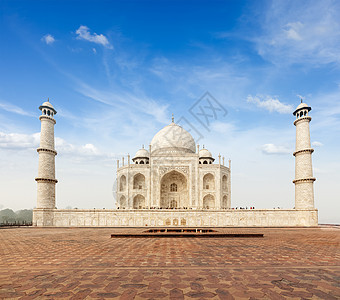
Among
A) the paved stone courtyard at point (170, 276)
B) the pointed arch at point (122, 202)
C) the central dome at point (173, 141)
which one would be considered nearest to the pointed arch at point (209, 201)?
the central dome at point (173, 141)

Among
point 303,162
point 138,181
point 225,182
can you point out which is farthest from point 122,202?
point 303,162

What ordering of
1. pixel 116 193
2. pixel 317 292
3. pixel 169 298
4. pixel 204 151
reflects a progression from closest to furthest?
1. pixel 169 298
2. pixel 317 292
3. pixel 116 193
4. pixel 204 151

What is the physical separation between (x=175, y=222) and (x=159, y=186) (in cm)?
858

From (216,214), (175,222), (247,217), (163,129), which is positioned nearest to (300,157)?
(247,217)

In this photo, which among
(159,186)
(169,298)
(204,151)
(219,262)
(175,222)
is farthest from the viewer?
(204,151)

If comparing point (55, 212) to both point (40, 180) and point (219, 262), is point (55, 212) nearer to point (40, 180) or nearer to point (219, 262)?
point (40, 180)

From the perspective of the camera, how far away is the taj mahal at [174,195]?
24984 millimetres

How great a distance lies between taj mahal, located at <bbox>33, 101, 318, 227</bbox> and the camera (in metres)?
25.0

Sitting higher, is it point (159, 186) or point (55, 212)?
point (159, 186)

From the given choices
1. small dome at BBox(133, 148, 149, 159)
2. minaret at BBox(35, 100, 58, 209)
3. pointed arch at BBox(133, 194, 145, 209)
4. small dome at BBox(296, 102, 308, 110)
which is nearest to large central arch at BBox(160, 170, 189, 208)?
pointed arch at BBox(133, 194, 145, 209)

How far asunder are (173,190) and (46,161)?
1692 cm

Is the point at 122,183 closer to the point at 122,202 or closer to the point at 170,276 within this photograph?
the point at 122,202

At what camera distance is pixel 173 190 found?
3653cm

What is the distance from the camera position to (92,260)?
639cm
